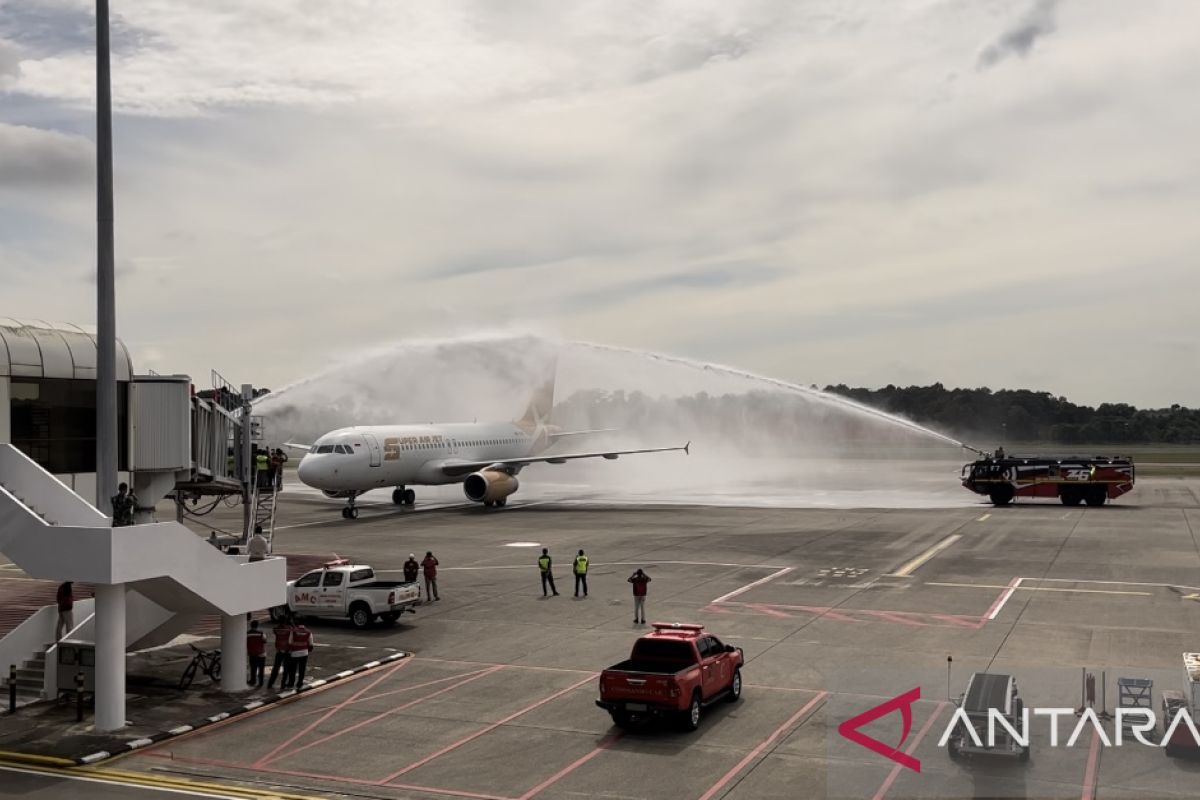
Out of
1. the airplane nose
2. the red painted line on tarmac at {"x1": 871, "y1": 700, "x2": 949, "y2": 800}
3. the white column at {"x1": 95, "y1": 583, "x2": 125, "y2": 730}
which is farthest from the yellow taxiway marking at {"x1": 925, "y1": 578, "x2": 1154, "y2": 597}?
the airplane nose

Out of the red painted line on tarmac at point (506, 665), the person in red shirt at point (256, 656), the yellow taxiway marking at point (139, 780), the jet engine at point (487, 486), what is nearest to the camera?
the yellow taxiway marking at point (139, 780)

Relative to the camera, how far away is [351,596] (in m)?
30.5

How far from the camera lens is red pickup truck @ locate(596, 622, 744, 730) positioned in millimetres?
19359

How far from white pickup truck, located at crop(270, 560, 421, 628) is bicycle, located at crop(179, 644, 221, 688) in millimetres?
4865

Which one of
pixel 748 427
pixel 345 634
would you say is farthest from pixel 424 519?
pixel 748 427

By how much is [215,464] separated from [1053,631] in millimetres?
22622

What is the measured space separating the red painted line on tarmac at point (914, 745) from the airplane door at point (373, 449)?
44871 millimetres

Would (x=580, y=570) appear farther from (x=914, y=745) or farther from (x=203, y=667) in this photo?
(x=914, y=745)

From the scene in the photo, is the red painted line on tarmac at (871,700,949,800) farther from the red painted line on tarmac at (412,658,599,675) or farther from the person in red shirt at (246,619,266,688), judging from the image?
the person in red shirt at (246,619,266,688)

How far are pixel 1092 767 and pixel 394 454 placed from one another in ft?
165

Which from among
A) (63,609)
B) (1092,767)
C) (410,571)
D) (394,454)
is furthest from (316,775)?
(394,454)

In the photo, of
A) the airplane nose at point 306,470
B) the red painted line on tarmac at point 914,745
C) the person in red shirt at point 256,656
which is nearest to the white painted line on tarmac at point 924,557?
the red painted line on tarmac at point 914,745

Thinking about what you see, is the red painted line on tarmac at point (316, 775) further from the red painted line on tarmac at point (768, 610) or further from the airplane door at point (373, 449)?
the airplane door at point (373, 449)

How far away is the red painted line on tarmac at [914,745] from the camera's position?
16078mm
